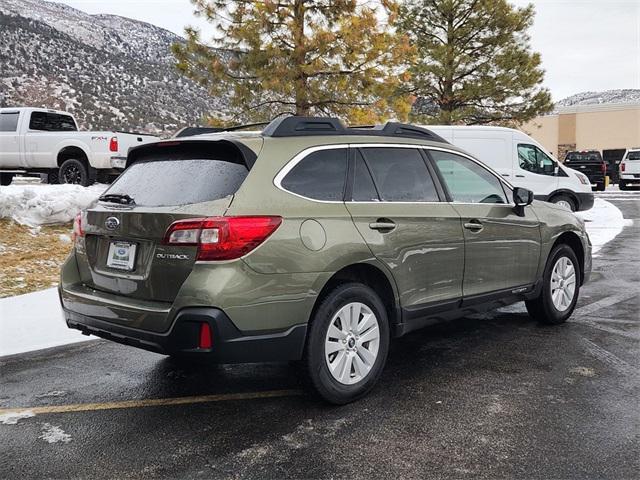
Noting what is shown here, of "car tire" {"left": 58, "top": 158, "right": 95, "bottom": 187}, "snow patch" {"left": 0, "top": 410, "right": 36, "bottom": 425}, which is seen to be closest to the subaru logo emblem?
"snow patch" {"left": 0, "top": 410, "right": 36, "bottom": 425}

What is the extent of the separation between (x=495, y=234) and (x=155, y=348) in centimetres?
290

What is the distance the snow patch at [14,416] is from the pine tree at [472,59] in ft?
80.2

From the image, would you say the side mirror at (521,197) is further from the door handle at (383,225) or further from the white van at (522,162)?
the white van at (522,162)

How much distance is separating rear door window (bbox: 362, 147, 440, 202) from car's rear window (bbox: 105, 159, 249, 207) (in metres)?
1.09

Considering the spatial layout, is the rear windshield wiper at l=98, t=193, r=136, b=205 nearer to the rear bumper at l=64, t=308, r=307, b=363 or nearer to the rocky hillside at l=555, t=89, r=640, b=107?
the rear bumper at l=64, t=308, r=307, b=363

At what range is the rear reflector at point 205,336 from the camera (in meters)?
3.47

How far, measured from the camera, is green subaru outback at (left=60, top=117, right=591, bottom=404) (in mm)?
3531

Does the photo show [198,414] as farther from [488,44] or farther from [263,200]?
[488,44]

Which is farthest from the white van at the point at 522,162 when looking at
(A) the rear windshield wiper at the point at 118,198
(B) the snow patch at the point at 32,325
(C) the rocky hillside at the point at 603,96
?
(C) the rocky hillside at the point at 603,96

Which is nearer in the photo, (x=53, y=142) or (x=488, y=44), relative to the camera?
(x=53, y=142)

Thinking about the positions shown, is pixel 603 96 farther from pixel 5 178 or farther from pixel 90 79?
pixel 5 178

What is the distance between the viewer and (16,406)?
4117 millimetres

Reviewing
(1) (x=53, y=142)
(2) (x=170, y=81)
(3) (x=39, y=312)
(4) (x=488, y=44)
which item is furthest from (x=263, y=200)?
(2) (x=170, y=81)

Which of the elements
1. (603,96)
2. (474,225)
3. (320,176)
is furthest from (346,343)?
(603,96)
